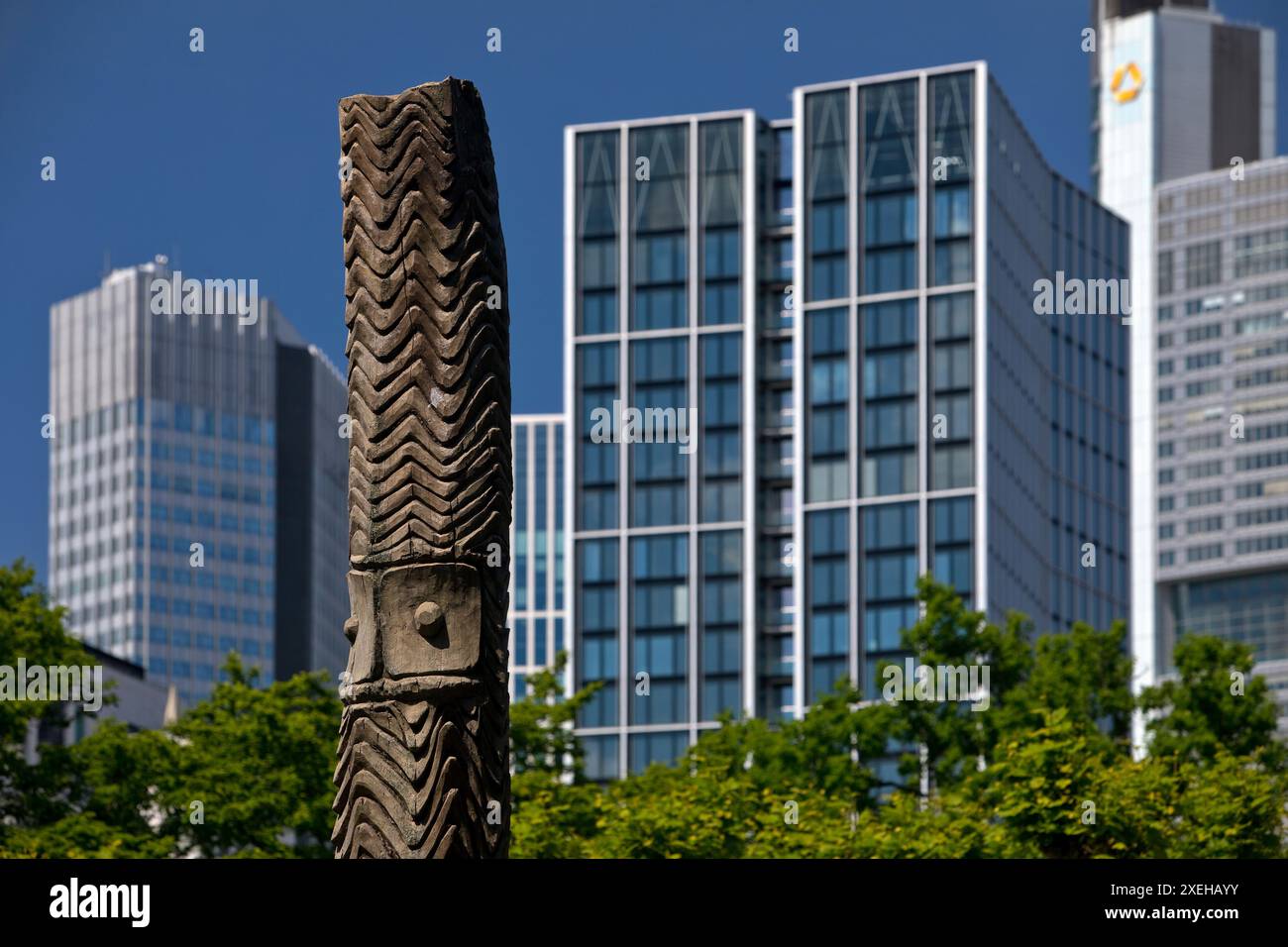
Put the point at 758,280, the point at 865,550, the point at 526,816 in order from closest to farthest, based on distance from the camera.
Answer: the point at 526,816 < the point at 865,550 < the point at 758,280

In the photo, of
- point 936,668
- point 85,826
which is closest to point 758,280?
point 936,668

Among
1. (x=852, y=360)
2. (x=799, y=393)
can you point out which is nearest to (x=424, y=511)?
(x=852, y=360)

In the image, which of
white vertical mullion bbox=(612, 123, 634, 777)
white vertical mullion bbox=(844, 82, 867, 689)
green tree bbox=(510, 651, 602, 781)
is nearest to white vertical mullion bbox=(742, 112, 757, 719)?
white vertical mullion bbox=(844, 82, 867, 689)

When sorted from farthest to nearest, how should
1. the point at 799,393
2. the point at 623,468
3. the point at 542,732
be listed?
1. the point at 623,468
2. the point at 799,393
3. the point at 542,732

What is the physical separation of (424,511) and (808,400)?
457ft

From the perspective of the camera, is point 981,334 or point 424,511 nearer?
point 424,511

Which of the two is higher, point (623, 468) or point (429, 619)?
point (623, 468)

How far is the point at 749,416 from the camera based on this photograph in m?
161

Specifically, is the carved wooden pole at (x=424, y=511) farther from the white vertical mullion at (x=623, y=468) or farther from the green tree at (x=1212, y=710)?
the white vertical mullion at (x=623, y=468)

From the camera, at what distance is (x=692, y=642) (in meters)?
157
